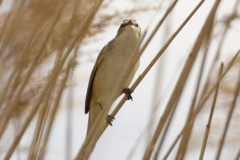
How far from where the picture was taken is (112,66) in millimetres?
2809

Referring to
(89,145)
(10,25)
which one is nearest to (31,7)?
(10,25)

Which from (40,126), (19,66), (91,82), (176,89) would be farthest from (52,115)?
(91,82)

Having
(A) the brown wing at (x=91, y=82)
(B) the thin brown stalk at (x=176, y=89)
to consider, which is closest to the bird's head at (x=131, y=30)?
(A) the brown wing at (x=91, y=82)

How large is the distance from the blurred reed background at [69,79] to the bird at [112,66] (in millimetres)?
792

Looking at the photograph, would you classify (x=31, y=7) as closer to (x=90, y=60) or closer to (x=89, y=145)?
(x=90, y=60)

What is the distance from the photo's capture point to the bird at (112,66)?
8.96ft

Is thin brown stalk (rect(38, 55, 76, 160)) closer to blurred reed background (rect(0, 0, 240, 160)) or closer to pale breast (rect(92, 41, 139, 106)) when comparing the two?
blurred reed background (rect(0, 0, 240, 160))

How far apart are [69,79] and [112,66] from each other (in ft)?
3.31

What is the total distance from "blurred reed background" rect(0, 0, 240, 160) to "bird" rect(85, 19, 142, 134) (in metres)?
0.79

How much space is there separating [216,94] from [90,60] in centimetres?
56

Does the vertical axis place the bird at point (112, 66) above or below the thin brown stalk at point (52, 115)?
above

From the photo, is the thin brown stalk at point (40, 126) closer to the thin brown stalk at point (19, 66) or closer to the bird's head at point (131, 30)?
the thin brown stalk at point (19, 66)

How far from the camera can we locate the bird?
2.73 m

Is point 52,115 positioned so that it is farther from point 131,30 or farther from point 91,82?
point 91,82
